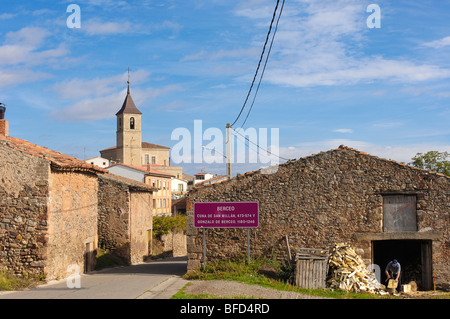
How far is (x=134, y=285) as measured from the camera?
583 inches

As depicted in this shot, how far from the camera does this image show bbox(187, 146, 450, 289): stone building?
1672cm

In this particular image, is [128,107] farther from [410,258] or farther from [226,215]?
[410,258]

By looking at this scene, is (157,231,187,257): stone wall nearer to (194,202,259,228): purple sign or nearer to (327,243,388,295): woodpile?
(194,202,259,228): purple sign

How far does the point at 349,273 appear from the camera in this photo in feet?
49.9

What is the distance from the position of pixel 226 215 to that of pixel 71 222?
601 centimetres

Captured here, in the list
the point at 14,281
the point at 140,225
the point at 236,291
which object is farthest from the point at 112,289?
the point at 140,225

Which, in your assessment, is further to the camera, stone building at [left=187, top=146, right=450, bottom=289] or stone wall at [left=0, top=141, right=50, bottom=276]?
stone building at [left=187, top=146, right=450, bottom=289]

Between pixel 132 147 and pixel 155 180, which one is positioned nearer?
pixel 155 180

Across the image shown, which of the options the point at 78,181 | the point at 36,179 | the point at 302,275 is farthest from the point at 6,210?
the point at 302,275

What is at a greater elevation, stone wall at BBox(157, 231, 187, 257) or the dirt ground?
the dirt ground

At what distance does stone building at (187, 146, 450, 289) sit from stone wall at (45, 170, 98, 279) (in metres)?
4.61

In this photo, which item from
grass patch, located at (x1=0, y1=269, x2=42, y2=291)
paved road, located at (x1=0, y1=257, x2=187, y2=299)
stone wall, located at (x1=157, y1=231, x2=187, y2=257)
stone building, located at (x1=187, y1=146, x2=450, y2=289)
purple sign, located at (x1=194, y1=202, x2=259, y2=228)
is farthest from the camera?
stone wall, located at (x1=157, y1=231, x2=187, y2=257)

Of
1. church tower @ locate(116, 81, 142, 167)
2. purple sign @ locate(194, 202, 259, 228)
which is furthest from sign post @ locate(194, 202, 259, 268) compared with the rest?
church tower @ locate(116, 81, 142, 167)

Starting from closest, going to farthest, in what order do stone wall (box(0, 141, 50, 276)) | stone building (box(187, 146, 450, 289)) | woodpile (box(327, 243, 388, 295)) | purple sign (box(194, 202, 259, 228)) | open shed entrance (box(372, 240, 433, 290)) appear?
woodpile (box(327, 243, 388, 295)), stone wall (box(0, 141, 50, 276)), stone building (box(187, 146, 450, 289)), open shed entrance (box(372, 240, 433, 290)), purple sign (box(194, 202, 259, 228))
